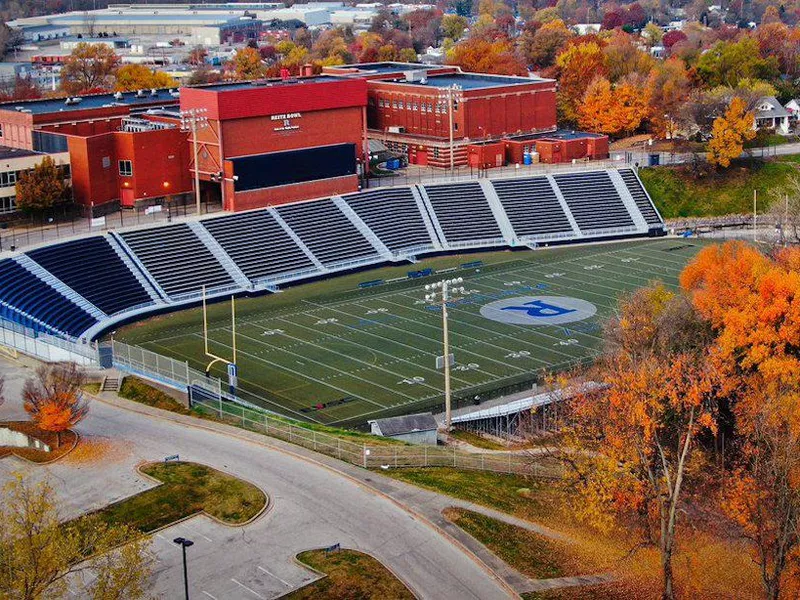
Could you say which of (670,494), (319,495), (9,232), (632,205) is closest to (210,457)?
(319,495)

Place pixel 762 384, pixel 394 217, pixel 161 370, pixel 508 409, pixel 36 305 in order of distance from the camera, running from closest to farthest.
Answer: pixel 762 384 → pixel 161 370 → pixel 508 409 → pixel 36 305 → pixel 394 217

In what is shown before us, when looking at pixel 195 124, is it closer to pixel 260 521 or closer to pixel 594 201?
pixel 594 201

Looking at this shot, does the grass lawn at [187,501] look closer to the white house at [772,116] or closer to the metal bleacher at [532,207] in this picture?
the metal bleacher at [532,207]

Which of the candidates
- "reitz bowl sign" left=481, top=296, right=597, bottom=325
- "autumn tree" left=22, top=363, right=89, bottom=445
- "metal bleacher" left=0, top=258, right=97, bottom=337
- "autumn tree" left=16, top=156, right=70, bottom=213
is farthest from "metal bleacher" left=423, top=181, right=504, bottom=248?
"autumn tree" left=22, top=363, right=89, bottom=445

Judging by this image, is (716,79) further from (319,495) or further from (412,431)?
(319,495)

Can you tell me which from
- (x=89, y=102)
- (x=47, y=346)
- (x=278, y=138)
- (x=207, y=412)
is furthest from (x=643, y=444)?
(x=89, y=102)

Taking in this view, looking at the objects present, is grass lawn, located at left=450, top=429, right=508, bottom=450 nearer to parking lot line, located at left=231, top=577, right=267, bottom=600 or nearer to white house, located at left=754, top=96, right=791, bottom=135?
parking lot line, located at left=231, top=577, right=267, bottom=600
